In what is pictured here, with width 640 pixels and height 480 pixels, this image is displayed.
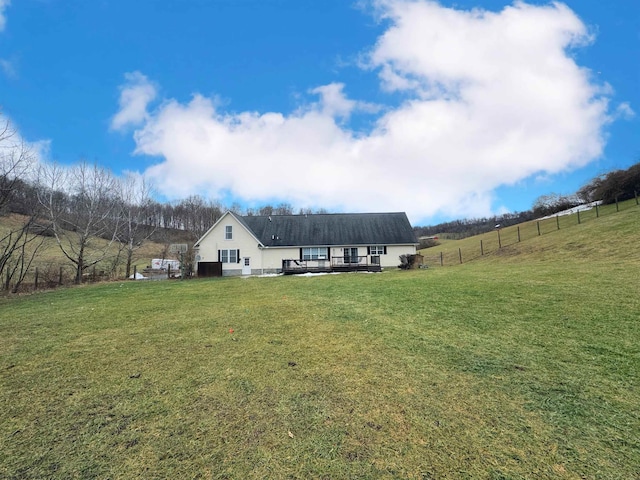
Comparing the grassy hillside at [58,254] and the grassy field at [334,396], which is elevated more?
the grassy hillside at [58,254]

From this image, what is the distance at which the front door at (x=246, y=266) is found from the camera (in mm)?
27359

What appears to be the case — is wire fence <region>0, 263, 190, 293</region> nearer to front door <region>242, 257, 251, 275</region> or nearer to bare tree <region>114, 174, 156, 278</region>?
bare tree <region>114, 174, 156, 278</region>

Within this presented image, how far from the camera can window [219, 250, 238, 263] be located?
27.3 m

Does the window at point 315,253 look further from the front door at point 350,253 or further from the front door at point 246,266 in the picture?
the front door at point 246,266

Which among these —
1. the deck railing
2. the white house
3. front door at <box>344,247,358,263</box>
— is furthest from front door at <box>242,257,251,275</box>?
front door at <box>344,247,358,263</box>

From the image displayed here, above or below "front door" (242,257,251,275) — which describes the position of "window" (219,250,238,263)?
above

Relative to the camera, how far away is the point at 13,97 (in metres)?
13.0

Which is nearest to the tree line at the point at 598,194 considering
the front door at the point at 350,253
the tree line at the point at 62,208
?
the front door at the point at 350,253

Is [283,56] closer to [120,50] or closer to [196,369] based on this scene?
[120,50]

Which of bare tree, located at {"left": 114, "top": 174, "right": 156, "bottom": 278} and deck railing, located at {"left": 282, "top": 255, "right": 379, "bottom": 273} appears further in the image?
deck railing, located at {"left": 282, "top": 255, "right": 379, "bottom": 273}

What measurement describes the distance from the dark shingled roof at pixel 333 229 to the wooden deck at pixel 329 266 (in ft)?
6.61

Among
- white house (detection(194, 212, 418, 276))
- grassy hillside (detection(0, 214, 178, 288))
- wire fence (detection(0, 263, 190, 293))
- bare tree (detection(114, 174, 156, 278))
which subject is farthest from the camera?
white house (detection(194, 212, 418, 276))

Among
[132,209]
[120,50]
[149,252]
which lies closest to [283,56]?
[120,50]

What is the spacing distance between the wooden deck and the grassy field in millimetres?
18820
